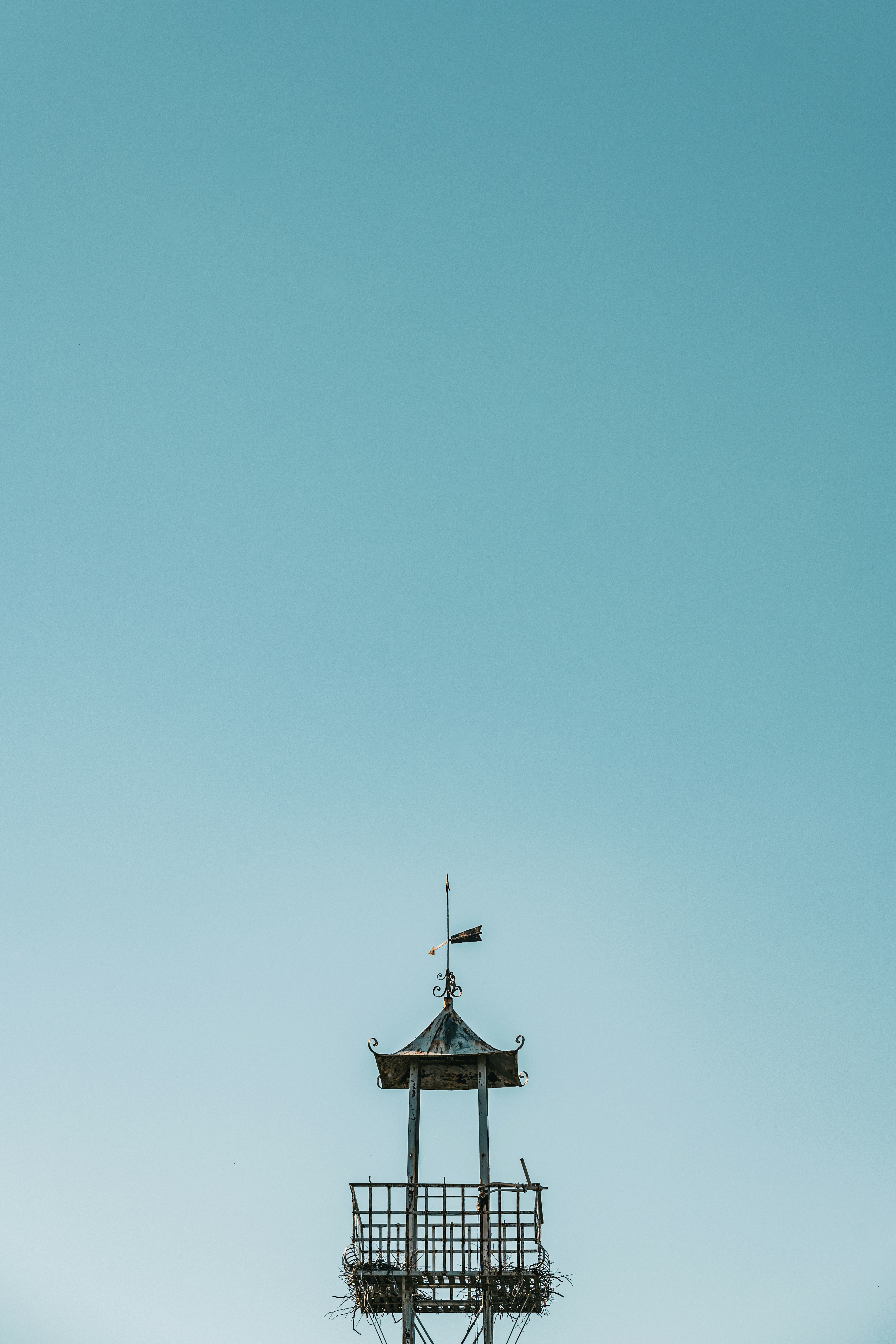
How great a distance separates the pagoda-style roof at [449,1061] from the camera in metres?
23.0

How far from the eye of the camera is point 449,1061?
23.1 metres

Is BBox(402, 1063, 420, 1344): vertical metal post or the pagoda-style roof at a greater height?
the pagoda-style roof

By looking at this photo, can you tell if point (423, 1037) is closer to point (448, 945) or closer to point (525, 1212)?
point (448, 945)

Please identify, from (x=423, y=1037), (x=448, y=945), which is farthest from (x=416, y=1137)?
(x=448, y=945)

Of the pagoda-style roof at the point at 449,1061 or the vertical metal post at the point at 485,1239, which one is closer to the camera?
the vertical metal post at the point at 485,1239

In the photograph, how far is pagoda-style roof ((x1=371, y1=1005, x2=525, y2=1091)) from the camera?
23.0 meters

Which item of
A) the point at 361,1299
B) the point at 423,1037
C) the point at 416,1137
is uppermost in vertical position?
the point at 423,1037

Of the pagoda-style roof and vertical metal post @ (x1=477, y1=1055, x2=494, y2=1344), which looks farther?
the pagoda-style roof

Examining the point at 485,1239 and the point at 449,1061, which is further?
the point at 449,1061

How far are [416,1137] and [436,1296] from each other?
254 centimetres

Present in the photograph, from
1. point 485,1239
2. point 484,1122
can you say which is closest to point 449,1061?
point 484,1122

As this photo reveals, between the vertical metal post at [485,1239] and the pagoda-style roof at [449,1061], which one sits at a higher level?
the pagoda-style roof at [449,1061]

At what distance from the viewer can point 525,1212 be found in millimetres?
20766

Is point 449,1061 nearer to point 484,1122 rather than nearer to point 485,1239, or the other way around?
point 484,1122
